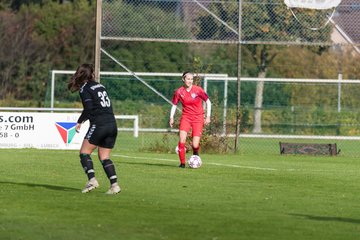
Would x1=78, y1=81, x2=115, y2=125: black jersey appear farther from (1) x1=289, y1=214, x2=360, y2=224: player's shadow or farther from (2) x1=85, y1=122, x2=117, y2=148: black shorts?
(1) x1=289, y1=214, x2=360, y2=224: player's shadow

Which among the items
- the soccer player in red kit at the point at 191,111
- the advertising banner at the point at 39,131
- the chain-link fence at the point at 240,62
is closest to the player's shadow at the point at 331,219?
the soccer player in red kit at the point at 191,111

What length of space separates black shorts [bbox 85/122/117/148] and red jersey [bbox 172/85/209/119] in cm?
713

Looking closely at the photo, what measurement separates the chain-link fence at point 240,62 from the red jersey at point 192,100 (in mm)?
6799

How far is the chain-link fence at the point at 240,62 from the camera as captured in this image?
108 ft

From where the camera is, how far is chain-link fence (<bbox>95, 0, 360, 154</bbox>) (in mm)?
32812

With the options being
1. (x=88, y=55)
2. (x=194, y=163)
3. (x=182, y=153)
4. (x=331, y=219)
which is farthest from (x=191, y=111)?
(x=88, y=55)

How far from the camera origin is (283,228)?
13227mm

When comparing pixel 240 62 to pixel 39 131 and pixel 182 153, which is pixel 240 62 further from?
Answer: pixel 182 153

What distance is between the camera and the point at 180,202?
1611 cm

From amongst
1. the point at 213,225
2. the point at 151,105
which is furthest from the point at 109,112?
the point at 151,105

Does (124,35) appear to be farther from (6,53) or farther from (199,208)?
(6,53)

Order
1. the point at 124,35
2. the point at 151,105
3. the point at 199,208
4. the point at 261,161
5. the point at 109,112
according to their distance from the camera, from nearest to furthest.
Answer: the point at 199,208
the point at 109,112
the point at 261,161
the point at 124,35
the point at 151,105

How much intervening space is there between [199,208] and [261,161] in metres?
12.7

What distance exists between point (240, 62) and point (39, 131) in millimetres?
5723
